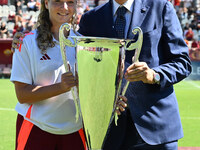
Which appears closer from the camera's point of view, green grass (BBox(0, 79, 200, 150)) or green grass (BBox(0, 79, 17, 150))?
green grass (BBox(0, 79, 17, 150))

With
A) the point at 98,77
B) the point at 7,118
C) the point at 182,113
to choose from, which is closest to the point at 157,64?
the point at 98,77

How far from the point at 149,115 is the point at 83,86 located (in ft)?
1.50

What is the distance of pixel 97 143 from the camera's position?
216 cm

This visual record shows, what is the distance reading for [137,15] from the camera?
228cm

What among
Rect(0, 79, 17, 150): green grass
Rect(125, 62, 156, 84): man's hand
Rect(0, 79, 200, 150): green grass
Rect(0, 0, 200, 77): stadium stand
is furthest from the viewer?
Rect(0, 0, 200, 77): stadium stand

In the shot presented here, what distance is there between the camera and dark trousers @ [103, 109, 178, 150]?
2.32 m

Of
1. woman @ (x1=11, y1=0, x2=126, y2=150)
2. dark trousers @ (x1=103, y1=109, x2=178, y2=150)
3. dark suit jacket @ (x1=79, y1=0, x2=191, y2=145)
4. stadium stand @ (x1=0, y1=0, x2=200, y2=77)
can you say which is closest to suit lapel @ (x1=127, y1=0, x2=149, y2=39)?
dark suit jacket @ (x1=79, y1=0, x2=191, y2=145)

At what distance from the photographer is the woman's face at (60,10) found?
230cm

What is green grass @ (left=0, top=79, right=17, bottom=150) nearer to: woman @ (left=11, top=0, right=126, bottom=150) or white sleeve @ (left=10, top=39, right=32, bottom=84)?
woman @ (left=11, top=0, right=126, bottom=150)

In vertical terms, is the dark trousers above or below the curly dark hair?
below

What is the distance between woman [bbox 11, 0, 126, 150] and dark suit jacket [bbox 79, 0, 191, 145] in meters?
0.34

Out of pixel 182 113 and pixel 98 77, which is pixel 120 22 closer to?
pixel 98 77

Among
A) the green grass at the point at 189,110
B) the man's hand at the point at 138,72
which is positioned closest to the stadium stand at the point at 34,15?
the green grass at the point at 189,110

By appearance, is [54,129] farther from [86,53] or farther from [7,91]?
[7,91]
